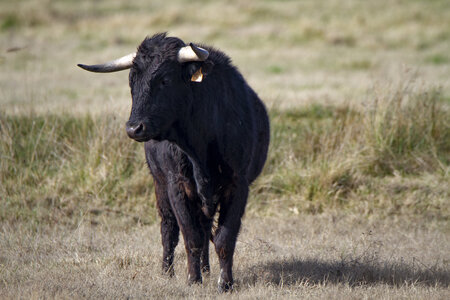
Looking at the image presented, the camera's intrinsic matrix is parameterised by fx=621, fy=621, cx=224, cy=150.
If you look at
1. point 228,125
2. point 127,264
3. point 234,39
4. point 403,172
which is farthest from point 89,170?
point 234,39

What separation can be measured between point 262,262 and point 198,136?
1.61 m

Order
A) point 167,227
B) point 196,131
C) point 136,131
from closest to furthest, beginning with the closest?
point 136,131, point 196,131, point 167,227

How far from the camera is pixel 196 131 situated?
4.95 m

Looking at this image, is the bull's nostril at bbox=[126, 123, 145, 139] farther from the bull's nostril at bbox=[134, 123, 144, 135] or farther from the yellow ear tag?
the yellow ear tag

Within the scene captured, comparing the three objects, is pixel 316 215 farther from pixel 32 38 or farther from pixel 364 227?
pixel 32 38

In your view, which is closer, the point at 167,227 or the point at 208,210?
the point at 208,210

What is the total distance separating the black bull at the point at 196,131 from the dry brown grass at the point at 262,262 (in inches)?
20.0

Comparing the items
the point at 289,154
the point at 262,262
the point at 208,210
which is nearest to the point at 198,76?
the point at 208,210

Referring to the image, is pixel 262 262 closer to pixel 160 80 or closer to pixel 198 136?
pixel 198 136

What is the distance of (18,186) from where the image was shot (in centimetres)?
776

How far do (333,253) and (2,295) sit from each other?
317 cm

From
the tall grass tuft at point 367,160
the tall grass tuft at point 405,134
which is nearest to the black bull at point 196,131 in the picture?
the tall grass tuft at point 367,160

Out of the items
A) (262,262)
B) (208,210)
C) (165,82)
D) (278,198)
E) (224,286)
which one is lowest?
(278,198)

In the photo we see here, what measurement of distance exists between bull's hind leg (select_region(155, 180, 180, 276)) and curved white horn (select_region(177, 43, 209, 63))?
4.72ft
